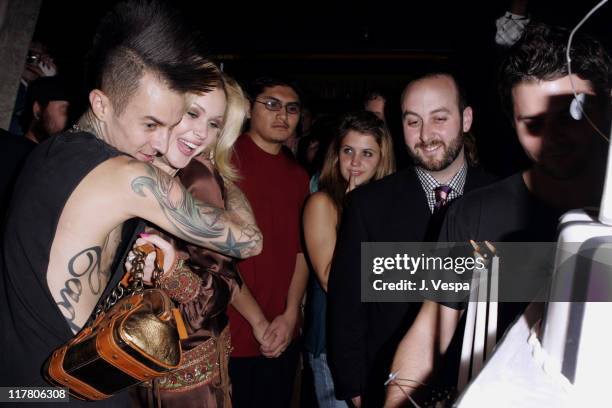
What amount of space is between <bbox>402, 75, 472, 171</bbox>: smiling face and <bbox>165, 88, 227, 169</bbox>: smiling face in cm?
101

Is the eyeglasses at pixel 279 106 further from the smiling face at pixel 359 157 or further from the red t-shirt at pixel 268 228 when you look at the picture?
the smiling face at pixel 359 157

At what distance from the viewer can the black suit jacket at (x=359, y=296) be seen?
7.56 feet

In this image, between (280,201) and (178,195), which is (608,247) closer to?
(178,195)

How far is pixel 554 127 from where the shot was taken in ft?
4.87

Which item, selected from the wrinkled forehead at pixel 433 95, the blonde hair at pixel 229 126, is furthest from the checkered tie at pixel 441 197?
the blonde hair at pixel 229 126

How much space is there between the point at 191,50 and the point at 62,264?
888 mm

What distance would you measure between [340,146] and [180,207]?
5.40 feet

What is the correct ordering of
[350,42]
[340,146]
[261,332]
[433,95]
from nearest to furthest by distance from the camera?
[433,95] → [261,332] → [340,146] → [350,42]

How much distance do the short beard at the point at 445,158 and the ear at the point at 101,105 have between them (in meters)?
1.52

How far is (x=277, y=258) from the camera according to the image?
2.90m

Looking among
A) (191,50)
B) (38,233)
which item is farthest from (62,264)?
(191,50)

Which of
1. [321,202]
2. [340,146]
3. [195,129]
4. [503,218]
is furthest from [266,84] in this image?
[503,218]

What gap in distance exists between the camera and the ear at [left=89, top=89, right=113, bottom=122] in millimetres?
1560

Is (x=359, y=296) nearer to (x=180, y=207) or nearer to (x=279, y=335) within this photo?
(x=279, y=335)
